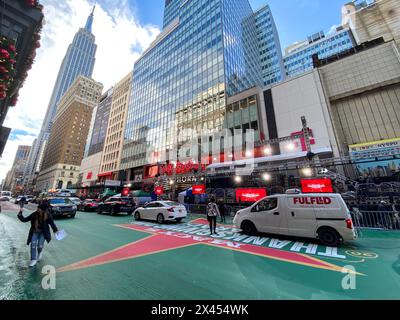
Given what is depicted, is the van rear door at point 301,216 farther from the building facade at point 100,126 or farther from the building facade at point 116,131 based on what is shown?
the building facade at point 100,126

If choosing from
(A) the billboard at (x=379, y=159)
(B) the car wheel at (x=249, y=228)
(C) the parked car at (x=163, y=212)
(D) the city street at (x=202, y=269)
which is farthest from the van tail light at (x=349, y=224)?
(A) the billboard at (x=379, y=159)

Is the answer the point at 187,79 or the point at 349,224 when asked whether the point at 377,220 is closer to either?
the point at 349,224

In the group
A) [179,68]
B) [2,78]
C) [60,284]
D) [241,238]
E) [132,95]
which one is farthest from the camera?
[132,95]

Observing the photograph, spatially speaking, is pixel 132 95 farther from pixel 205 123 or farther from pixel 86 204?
pixel 86 204

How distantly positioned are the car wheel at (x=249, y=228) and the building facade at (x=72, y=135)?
315 ft

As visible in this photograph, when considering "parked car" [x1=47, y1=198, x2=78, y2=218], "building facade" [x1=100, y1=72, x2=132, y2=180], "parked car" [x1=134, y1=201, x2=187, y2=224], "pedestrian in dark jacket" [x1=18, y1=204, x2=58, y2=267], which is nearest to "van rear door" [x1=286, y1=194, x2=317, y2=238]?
"parked car" [x1=134, y1=201, x2=187, y2=224]

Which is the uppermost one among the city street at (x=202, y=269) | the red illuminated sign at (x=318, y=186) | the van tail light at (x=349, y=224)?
the red illuminated sign at (x=318, y=186)

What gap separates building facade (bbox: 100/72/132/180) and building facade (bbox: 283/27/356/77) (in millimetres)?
60218

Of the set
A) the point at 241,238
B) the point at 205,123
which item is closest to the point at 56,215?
the point at 241,238

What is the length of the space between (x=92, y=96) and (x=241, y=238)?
120301 mm

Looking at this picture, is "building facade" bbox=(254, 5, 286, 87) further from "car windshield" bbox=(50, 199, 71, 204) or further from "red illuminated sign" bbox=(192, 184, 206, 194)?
"car windshield" bbox=(50, 199, 71, 204)

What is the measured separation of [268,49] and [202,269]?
261 ft

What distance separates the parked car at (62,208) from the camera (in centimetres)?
1338

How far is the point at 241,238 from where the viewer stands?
7.64m
